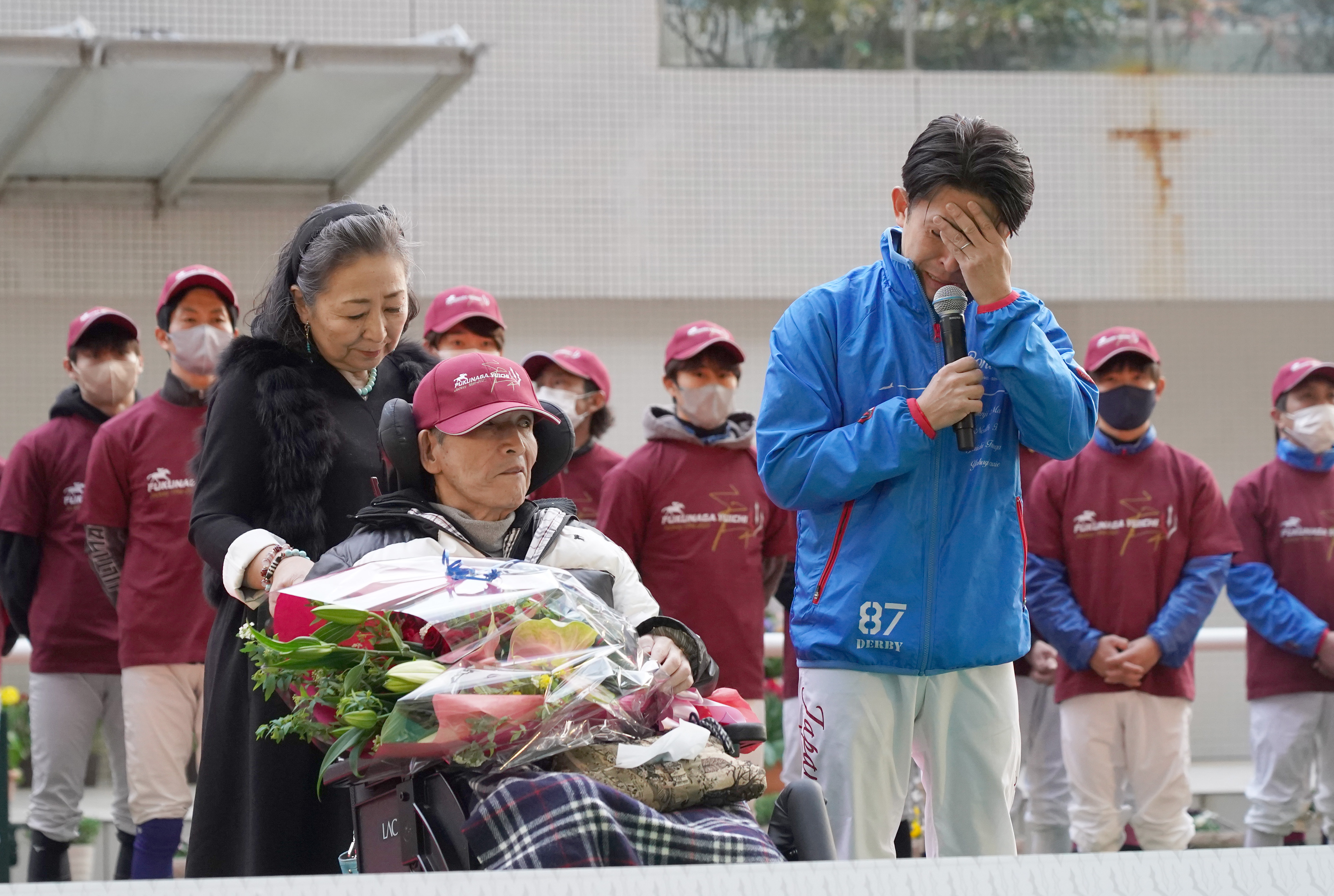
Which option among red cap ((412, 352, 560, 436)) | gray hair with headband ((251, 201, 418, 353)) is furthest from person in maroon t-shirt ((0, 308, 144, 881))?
red cap ((412, 352, 560, 436))

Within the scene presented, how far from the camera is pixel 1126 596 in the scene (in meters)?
5.59

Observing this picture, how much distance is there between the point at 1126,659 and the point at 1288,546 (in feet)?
3.64

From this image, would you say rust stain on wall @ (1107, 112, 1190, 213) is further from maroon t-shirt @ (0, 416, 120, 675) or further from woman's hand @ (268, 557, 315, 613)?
woman's hand @ (268, 557, 315, 613)

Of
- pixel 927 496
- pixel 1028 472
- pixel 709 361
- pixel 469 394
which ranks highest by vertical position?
pixel 709 361

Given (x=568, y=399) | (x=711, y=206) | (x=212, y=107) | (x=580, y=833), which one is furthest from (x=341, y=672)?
(x=711, y=206)

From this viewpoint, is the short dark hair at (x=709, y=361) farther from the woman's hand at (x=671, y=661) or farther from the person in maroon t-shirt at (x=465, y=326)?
the woman's hand at (x=671, y=661)

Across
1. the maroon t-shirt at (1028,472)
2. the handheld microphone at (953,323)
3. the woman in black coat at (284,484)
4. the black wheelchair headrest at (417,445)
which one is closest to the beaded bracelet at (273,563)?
the woman in black coat at (284,484)

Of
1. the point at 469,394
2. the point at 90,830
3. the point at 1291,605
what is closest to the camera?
the point at 469,394

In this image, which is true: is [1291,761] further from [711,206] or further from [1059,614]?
[711,206]

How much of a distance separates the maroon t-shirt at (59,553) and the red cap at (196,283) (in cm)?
63

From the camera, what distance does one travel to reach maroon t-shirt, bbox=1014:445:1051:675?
6094 mm

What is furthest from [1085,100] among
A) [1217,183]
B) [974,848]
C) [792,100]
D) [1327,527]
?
[974,848]

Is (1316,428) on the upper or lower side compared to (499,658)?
upper

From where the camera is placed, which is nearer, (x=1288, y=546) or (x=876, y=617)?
(x=876, y=617)
